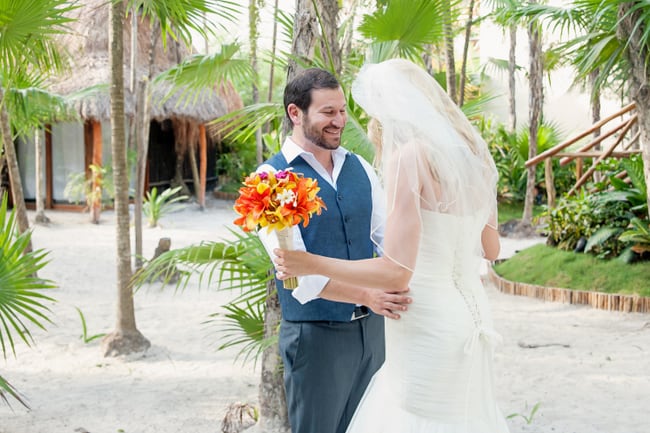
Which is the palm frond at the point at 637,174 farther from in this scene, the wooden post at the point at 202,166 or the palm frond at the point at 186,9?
the wooden post at the point at 202,166

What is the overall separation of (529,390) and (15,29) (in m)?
3.62

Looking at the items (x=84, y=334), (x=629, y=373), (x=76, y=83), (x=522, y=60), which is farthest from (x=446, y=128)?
(x=522, y=60)

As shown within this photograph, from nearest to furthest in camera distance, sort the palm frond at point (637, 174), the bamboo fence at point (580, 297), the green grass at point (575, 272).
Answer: the bamboo fence at point (580, 297)
the green grass at point (575, 272)
the palm frond at point (637, 174)

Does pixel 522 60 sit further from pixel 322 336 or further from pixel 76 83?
pixel 322 336

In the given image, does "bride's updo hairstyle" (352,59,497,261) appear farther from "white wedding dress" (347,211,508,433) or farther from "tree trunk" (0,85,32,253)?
"tree trunk" (0,85,32,253)

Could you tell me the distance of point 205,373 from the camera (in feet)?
17.5

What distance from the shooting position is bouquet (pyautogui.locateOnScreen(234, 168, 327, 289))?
5.91ft

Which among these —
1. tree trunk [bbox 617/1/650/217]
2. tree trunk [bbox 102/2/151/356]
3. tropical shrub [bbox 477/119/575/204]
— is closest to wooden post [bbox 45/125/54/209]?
tropical shrub [bbox 477/119/575/204]

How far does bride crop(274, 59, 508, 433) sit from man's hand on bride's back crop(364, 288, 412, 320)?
0.09 feet

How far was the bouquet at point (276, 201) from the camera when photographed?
180cm

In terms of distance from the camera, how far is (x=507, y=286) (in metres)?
7.52

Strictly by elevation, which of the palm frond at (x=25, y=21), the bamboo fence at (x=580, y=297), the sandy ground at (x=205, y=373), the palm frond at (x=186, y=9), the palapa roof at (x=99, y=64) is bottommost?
the sandy ground at (x=205, y=373)

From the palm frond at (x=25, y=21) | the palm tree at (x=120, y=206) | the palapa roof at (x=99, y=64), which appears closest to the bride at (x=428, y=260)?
the palm frond at (x=25, y=21)

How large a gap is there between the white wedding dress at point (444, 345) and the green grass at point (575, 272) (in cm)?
475
